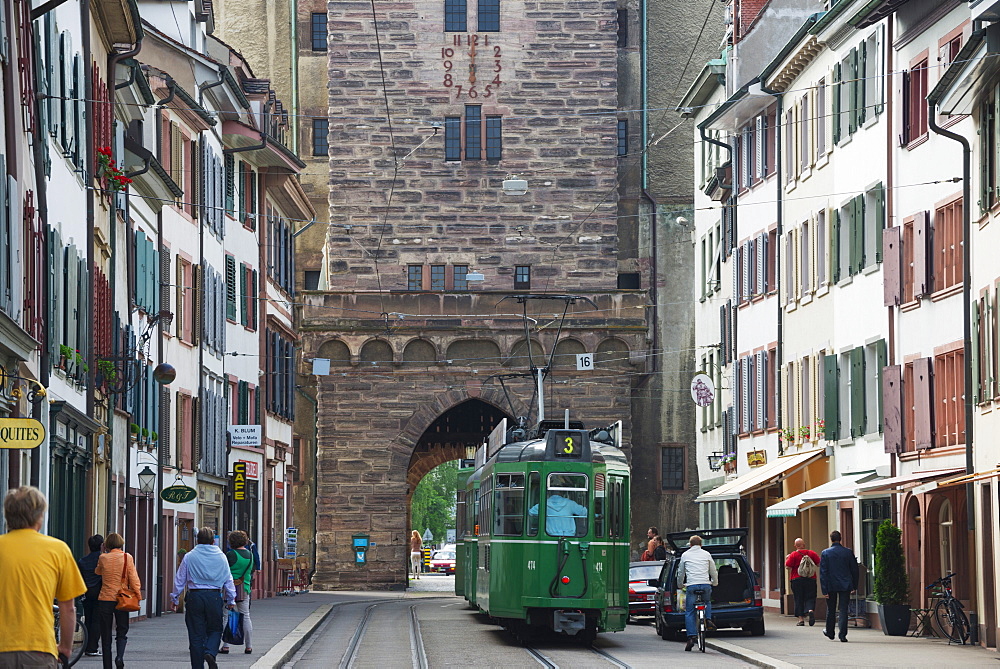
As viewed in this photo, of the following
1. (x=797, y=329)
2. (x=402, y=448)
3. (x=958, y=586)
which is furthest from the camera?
(x=402, y=448)

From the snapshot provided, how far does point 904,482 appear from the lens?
A: 25.3 m

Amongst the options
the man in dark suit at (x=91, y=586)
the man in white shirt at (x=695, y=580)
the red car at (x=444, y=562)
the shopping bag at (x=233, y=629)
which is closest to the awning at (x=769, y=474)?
the man in white shirt at (x=695, y=580)

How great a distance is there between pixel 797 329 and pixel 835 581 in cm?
1063

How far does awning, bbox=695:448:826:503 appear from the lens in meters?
32.2

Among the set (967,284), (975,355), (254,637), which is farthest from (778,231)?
(254,637)

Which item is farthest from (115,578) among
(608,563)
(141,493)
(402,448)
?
(402,448)

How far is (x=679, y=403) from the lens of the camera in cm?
5366

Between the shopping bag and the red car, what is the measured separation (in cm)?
5797

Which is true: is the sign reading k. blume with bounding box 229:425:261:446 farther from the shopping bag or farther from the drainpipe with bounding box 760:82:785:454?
the shopping bag

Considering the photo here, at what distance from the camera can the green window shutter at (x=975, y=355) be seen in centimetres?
2375

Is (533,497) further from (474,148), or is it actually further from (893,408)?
(474,148)

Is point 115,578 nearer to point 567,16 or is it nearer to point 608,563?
point 608,563

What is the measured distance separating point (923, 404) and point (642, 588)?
23.0ft

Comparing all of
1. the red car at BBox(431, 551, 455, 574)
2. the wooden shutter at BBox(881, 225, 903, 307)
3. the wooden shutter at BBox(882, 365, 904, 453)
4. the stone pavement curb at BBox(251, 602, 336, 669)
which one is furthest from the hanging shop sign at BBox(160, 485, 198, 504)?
the red car at BBox(431, 551, 455, 574)
